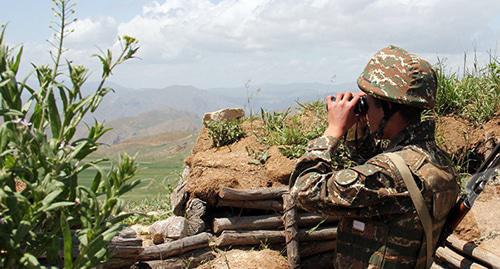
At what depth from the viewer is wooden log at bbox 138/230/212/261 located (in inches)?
220

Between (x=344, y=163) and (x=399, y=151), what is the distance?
8.85 ft

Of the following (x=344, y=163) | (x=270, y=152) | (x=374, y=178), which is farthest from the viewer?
(x=270, y=152)

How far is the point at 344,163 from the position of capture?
18.8 ft

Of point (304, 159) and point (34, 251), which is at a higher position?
point (34, 251)

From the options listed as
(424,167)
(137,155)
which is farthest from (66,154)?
(424,167)

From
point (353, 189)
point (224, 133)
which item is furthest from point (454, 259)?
point (224, 133)

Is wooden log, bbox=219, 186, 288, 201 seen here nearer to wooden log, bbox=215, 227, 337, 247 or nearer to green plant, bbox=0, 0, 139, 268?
wooden log, bbox=215, 227, 337, 247

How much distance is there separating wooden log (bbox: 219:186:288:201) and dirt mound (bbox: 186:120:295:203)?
6.0 inches

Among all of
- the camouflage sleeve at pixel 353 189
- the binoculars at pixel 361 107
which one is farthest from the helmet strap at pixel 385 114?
the camouflage sleeve at pixel 353 189

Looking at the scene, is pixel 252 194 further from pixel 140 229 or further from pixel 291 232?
pixel 140 229

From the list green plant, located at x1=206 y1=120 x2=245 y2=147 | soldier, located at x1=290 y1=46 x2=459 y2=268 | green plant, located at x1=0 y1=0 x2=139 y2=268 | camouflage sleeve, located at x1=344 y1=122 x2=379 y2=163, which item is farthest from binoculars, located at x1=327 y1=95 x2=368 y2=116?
green plant, located at x1=206 y1=120 x2=245 y2=147

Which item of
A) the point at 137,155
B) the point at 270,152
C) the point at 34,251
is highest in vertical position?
the point at 137,155

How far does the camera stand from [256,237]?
588 cm

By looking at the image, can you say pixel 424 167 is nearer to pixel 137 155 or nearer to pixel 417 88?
pixel 417 88
